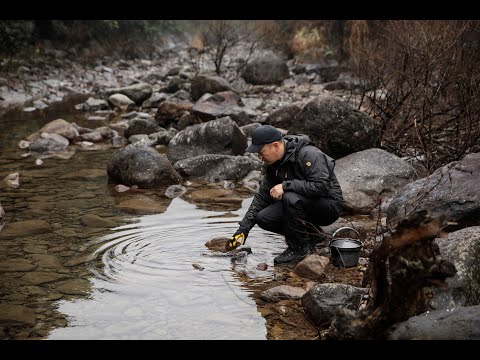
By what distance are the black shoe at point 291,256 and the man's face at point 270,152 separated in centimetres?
95

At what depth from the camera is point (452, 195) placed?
619cm

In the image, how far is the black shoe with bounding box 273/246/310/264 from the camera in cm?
623

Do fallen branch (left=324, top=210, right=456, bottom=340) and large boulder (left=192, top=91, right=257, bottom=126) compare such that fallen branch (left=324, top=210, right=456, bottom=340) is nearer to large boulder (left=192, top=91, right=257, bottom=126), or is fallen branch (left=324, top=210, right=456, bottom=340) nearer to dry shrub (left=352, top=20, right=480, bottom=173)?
dry shrub (left=352, top=20, right=480, bottom=173)

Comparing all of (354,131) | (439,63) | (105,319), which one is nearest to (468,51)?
(439,63)

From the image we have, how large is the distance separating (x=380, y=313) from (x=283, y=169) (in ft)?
9.09

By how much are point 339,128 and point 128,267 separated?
436 centimetres

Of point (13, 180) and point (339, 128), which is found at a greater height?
point (339, 128)

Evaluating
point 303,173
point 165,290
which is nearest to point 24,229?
point 165,290

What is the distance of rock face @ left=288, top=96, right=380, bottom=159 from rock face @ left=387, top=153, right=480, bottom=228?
8.34ft

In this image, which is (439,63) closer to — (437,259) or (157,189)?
(157,189)

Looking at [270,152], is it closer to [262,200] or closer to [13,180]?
[262,200]

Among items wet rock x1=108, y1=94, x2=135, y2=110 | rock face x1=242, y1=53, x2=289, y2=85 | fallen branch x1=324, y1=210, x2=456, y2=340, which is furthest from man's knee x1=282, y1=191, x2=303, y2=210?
rock face x1=242, y1=53, x2=289, y2=85

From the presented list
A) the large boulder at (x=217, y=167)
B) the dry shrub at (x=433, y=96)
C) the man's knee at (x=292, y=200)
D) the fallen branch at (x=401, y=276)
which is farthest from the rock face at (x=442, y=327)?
the large boulder at (x=217, y=167)

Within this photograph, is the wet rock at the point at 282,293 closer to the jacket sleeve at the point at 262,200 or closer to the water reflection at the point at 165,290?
A: the water reflection at the point at 165,290
